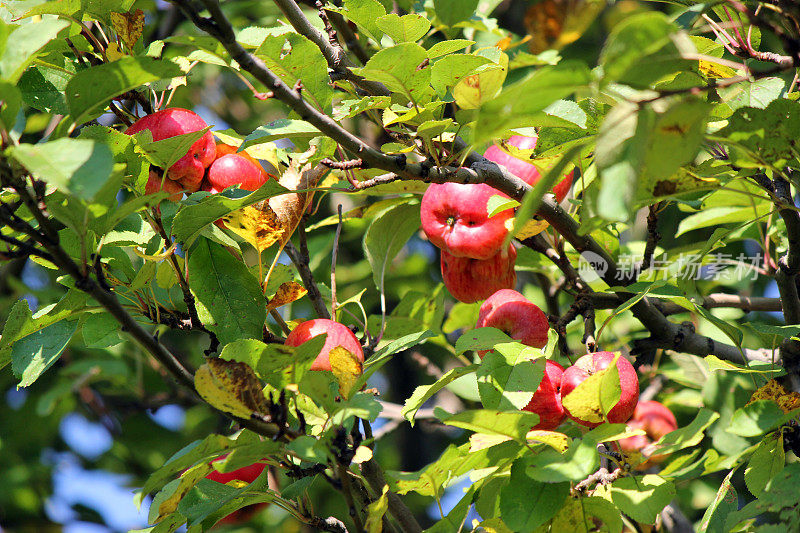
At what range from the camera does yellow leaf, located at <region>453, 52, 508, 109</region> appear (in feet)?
3.26

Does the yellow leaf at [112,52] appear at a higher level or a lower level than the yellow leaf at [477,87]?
lower

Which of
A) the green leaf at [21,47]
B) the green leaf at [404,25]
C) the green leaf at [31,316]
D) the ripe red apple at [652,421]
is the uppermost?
the green leaf at [21,47]

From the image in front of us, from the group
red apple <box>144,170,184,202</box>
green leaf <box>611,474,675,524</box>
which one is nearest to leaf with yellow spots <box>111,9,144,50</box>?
red apple <box>144,170,184,202</box>

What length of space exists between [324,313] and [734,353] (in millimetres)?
907

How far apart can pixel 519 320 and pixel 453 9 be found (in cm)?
63

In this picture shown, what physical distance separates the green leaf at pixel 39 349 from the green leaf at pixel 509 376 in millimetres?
696

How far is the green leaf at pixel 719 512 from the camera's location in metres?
1.12

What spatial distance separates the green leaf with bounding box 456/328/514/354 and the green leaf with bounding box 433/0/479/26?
0.64m

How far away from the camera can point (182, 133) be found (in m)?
1.26

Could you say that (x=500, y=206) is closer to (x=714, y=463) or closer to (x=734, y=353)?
(x=714, y=463)

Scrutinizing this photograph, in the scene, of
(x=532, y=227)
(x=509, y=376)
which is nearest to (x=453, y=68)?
(x=532, y=227)

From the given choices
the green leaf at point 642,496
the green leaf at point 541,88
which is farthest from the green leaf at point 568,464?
the green leaf at point 541,88

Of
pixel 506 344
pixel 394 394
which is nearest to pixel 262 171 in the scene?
pixel 506 344

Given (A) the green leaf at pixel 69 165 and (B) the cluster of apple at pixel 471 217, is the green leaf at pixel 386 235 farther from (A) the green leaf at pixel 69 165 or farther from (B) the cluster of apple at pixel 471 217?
(A) the green leaf at pixel 69 165
